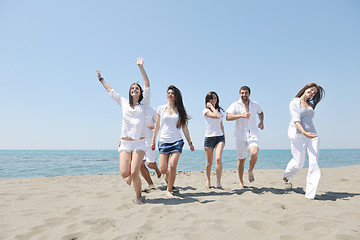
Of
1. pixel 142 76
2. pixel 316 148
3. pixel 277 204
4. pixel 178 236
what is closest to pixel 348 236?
pixel 277 204

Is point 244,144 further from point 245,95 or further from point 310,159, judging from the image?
point 310,159

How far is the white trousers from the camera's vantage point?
3879 millimetres

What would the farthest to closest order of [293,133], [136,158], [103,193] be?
[103,193] → [293,133] → [136,158]

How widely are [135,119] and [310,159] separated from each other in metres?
3.34

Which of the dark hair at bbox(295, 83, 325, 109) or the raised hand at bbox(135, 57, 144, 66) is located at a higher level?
the raised hand at bbox(135, 57, 144, 66)

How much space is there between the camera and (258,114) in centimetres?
551

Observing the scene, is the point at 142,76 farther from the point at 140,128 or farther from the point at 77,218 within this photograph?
the point at 77,218

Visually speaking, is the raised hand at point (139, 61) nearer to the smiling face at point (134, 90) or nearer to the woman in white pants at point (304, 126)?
the smiling face at point (134, 90)

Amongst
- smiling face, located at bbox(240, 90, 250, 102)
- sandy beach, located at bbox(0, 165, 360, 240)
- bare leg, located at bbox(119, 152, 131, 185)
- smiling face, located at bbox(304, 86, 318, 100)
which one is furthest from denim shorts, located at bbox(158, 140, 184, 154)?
smiling face, located at bbox(304, 86, 318, 100)

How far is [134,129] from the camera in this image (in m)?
3.86

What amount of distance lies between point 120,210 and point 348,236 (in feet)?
9.81

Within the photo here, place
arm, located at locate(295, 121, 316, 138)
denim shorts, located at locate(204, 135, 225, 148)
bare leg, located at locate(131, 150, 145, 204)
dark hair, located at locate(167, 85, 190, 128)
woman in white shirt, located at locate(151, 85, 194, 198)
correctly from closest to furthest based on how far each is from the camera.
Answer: bare leg, located at locate(131, 150, 145, 204), arm, located at locate(295, 121, 316, 138), woman in white shirt, located at locate(151, 85, 194, 198), dark hair, located at locate(167, 85, 190, 128), denim shorts, located at locate(204, 135, 225, 148)

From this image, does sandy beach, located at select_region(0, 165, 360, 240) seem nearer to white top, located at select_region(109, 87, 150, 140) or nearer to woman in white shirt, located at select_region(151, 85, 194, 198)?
woman in white shirt, located at select_region(151, 85, 194, 198)

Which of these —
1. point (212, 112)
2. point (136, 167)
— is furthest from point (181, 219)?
point (212, 112)
